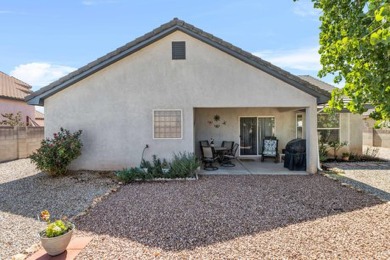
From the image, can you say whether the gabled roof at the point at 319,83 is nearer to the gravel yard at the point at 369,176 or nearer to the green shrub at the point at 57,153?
the gravel yard at the point at 369,176

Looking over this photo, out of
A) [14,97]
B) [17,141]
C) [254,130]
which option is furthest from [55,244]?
[14,97]

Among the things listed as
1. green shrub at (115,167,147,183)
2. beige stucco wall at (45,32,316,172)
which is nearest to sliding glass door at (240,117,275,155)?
beige stucco wall at (45,32,316,172)

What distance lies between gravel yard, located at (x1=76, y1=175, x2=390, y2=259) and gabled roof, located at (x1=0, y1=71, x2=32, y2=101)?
20.6 meters

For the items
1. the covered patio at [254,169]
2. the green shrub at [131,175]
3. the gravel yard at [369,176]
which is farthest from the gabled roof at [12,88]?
the gravel yard at [369,176]

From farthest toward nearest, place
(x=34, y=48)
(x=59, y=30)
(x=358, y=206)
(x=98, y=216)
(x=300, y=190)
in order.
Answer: (x=34, y=48), (x=59, y=30), (x=300, y=190), (x=358, y=206), (x=98, y=216)

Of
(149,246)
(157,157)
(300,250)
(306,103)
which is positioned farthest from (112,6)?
(300,250)

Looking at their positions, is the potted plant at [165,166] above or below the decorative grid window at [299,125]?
below

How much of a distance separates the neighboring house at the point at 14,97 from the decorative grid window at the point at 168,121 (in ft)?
52.8

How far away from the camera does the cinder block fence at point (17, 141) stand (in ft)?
47.6

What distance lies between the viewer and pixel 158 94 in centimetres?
1072

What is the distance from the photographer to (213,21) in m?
13.1

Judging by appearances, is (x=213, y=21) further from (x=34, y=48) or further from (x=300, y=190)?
(x=34, y=48)

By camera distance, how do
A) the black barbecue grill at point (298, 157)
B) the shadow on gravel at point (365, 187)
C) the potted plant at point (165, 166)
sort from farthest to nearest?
the black barbecue grill at point (298, 157), the potted plant at point (165, 166), the shadow on gravel at point (365, 187)

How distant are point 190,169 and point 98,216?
4535 millimetres
